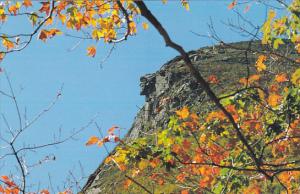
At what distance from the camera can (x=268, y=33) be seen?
269 inches

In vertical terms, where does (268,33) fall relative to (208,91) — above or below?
above

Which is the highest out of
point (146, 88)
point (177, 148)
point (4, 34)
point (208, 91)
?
point (146, 88)

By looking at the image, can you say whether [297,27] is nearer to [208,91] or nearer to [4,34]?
[208,91]

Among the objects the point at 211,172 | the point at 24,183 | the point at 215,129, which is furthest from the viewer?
the point at 211,172

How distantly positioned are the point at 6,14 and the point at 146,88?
113616mm

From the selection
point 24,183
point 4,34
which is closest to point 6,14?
point 4,34

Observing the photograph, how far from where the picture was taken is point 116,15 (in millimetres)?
7652

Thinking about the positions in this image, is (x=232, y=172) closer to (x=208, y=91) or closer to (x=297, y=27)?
(x=297, y=27)

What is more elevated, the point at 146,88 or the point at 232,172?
the point at 146,88

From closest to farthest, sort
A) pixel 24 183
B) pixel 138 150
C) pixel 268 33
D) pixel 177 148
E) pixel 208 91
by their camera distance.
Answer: pixel 208 91, pixel 24 183, pixel 138 150, pixel 268 33, pixel 177 148

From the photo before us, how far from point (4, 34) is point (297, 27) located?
13.2 feet

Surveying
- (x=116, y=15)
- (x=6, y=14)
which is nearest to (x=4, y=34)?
(x=6, y=14)

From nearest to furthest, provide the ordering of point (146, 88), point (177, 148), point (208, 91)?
point (208, 91) < point (177, 148) < point (146, 88)

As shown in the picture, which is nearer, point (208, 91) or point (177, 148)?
point (208, 91)
